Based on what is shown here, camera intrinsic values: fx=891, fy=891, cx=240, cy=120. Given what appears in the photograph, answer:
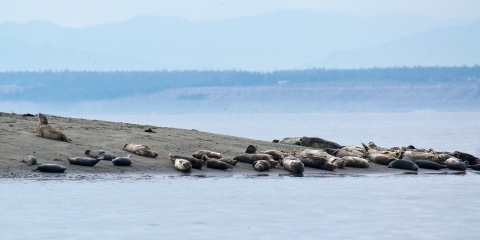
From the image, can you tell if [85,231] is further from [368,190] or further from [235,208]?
[368,190]

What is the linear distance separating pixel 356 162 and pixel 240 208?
7.48 m

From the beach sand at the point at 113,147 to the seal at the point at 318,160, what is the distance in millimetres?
140

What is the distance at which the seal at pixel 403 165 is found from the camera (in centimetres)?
2170

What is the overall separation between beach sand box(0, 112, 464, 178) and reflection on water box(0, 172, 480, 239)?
2.61 ft

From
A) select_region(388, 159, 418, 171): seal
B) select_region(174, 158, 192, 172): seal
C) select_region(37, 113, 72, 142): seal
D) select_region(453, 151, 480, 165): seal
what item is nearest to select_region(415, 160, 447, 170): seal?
select_region(388, 159, 418, 171): seal

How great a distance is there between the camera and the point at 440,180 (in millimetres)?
19719

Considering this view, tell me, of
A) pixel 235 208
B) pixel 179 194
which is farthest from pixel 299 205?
pixel 179 194

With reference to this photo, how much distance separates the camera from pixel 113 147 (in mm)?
21438

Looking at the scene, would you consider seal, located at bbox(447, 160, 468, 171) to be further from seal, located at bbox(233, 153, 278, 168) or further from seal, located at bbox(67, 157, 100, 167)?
seal, located at bbox(67, 157, 100, 167)

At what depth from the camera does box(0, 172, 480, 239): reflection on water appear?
12.3m

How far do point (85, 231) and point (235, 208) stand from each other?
323 cm

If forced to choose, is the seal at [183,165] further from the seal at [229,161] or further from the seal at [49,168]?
the seal at [49,168]

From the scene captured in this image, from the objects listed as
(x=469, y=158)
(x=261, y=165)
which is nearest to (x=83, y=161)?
(x=261, y=165)

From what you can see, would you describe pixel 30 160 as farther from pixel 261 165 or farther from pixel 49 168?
pixel 261 165
